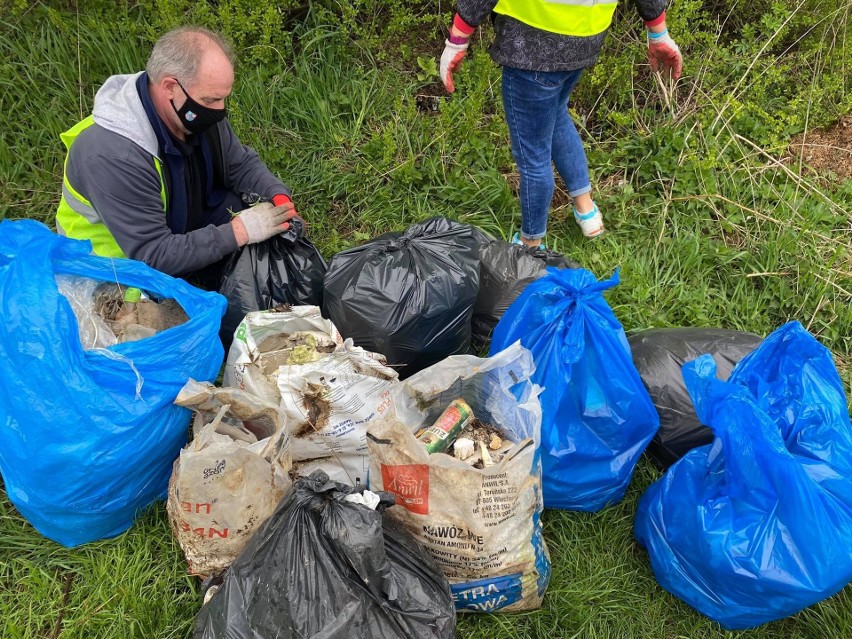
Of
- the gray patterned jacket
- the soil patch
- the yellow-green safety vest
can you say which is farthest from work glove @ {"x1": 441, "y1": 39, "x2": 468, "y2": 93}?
the soil patch

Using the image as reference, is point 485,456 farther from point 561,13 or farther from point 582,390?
point 561,13

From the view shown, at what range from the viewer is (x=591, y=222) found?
10.3 feet

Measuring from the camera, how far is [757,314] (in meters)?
2.93

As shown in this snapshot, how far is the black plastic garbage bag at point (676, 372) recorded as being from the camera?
7.56 feet

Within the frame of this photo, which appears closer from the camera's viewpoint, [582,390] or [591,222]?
[582,390]

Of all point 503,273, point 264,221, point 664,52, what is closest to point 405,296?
point 503,273

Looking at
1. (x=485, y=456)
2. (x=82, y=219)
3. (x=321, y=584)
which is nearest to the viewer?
(x=321, y=584)

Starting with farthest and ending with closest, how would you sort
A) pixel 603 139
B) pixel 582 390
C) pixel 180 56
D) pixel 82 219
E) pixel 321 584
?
pixel 603 139 < pixel 82 219 < pixel 180 56 < pixel 582 390 < pixel 321 584

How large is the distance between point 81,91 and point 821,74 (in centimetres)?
377

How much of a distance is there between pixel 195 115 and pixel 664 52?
1795 millimetres

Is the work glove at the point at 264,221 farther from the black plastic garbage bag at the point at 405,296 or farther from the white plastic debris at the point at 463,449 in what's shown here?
the white plastic debris at the point at 463,449

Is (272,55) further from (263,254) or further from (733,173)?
(733,173)

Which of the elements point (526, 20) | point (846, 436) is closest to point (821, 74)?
point (526, 20)

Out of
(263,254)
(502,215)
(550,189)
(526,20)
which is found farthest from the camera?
(502,215)
